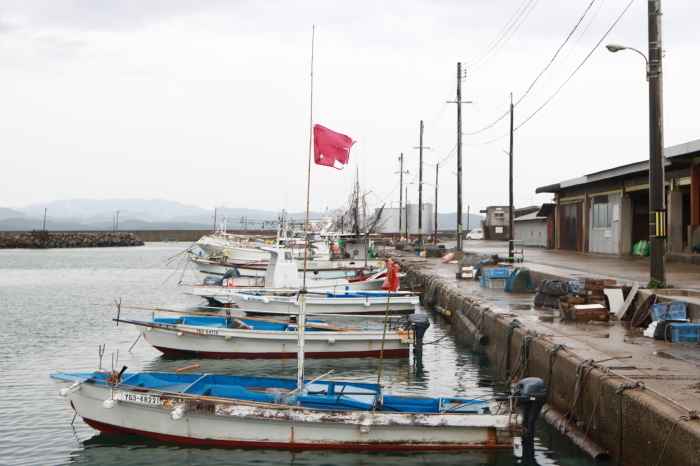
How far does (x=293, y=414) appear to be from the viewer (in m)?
10.3

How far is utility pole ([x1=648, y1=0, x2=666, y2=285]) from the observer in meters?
14.8

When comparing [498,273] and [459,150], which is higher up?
[459,150]

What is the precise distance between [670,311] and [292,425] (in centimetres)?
787

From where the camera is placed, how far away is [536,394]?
9.89m

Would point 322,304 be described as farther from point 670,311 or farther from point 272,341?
point 670,311

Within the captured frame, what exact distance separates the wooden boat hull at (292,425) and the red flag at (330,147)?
4218mm

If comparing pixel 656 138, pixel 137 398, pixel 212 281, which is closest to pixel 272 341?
pixel 137 398

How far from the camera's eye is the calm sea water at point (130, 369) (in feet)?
34.0

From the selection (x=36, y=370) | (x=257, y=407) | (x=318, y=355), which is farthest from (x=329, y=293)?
(x=257, y=407)

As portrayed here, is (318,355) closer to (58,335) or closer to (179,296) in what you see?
(58,335)

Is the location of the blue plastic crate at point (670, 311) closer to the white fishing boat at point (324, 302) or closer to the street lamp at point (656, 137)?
the street lamp at point (656, 137)

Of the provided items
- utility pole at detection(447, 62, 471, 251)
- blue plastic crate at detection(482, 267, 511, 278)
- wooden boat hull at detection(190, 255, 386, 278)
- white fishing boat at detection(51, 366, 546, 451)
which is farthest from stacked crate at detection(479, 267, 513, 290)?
utility pole at detection(447, 62, 471, 251)

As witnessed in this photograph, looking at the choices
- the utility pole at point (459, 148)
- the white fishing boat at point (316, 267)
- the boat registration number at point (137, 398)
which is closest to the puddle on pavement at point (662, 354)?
the boat registration number at point (137, 398)

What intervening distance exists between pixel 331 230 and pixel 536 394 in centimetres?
4169
